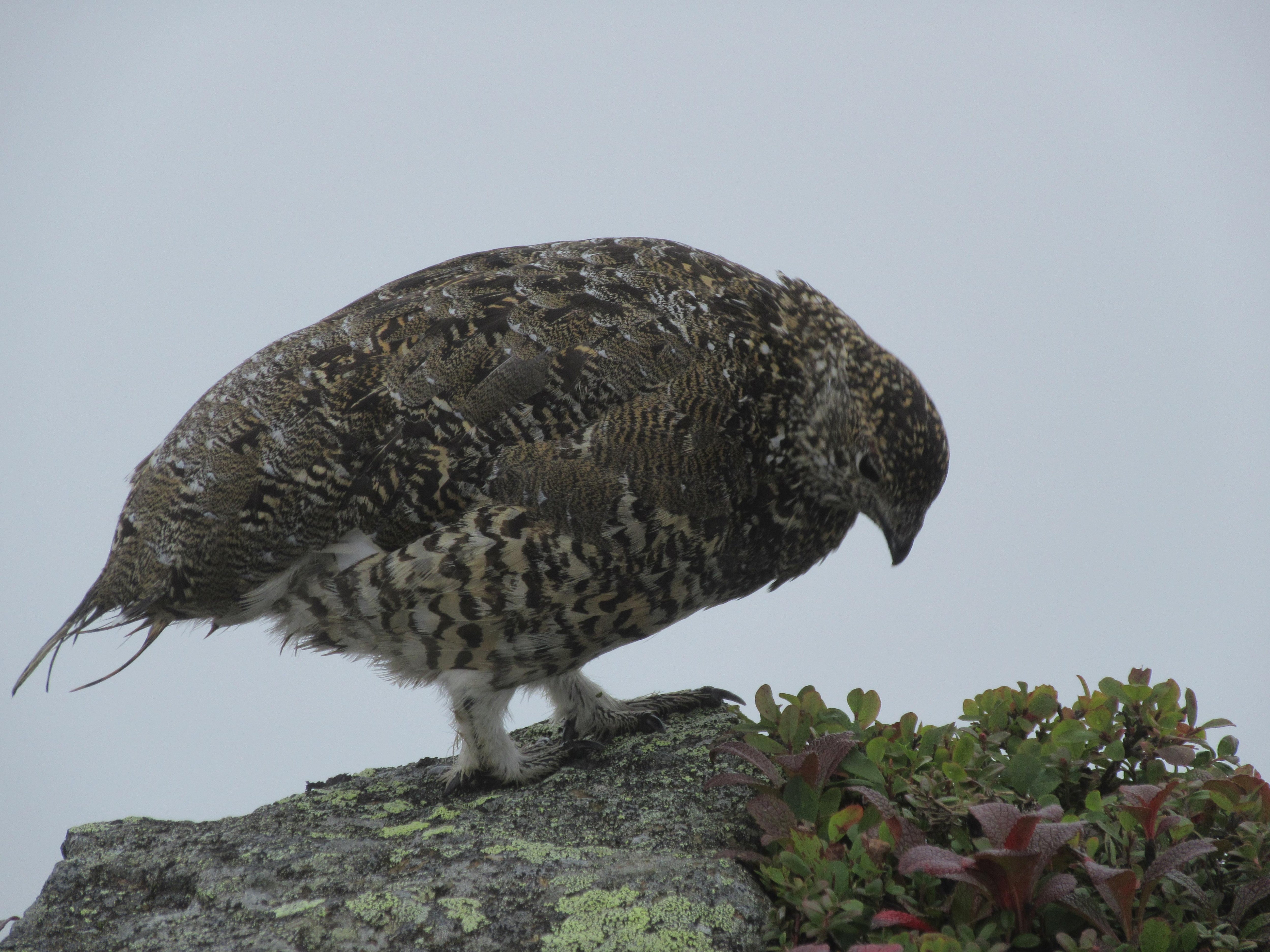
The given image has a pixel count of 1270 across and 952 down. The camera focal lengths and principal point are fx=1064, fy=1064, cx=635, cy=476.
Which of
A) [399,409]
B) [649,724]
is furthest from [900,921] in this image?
[399,409]

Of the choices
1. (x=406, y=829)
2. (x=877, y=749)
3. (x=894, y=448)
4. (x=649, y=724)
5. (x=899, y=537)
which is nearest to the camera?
(x=877, y=749)

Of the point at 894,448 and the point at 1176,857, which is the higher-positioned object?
the point at 894,448

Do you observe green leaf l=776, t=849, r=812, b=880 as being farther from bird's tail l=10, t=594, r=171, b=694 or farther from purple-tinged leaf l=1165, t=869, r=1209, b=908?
bird's tail l=10, t=594, r=171, b=694

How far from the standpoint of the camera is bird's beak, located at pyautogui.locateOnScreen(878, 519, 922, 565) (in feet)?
13.1

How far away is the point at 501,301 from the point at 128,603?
5.89ft

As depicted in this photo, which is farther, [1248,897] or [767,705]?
[767,705]

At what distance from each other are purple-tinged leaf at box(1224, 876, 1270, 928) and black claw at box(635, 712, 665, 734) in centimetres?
225

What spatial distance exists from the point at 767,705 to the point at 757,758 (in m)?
0.28

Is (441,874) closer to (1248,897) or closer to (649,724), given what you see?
(649,724)

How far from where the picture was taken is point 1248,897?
248 centimetres

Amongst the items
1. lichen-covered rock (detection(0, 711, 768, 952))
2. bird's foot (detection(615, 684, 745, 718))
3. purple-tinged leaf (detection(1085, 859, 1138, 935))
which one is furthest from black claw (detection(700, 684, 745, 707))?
purple-tinged leaf (detection(1085, 859, 1138, 935))

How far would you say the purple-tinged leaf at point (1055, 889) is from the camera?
94.3 inches

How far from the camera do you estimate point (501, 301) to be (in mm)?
3801

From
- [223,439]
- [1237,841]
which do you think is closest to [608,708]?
[223,439]
